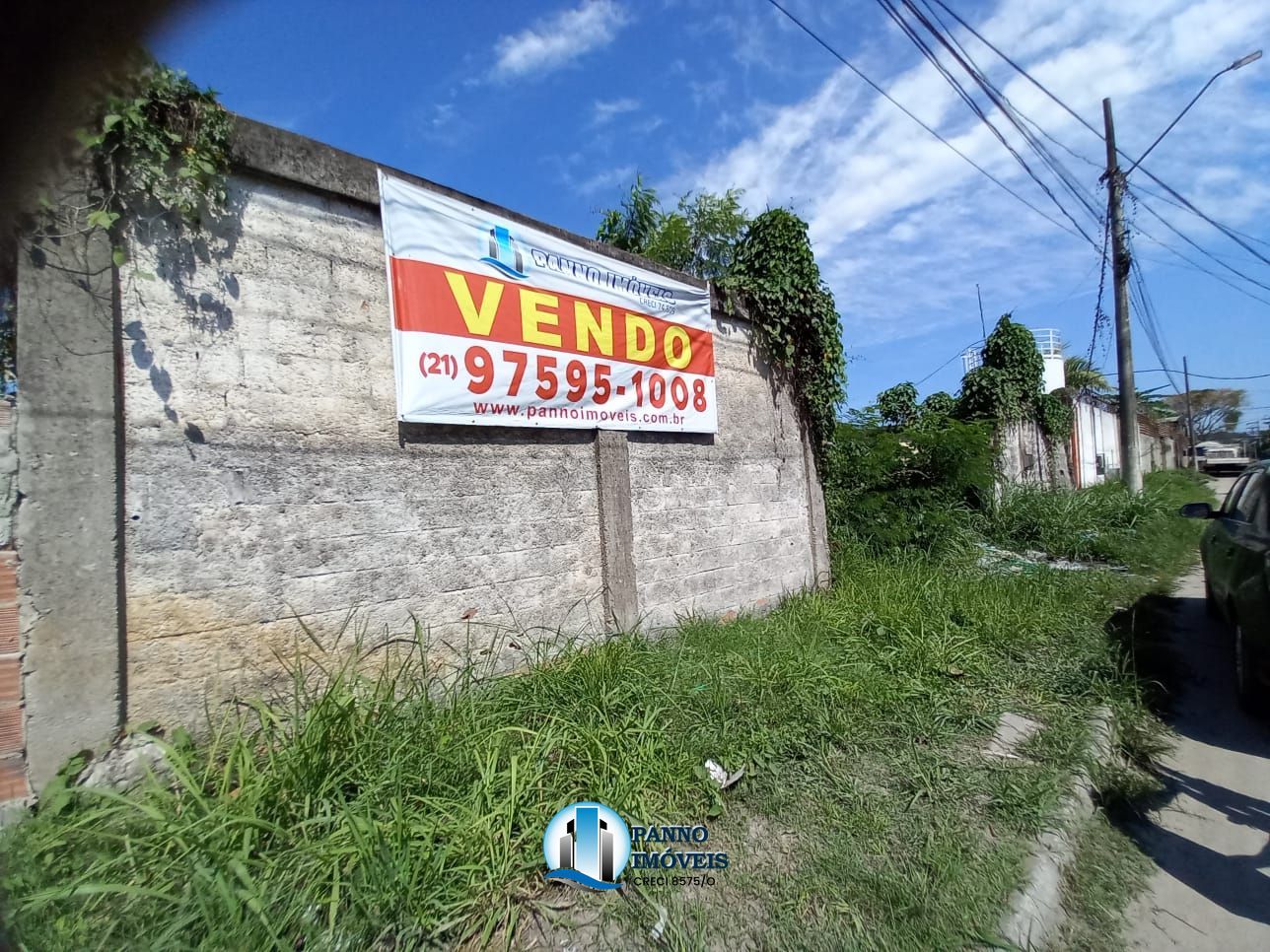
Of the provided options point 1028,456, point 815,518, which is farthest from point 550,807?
point 1028,456

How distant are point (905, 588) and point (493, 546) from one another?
4080 mm

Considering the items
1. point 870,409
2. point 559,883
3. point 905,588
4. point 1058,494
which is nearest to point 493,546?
point 559,883

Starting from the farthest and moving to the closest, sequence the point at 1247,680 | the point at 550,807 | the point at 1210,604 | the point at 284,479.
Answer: the point at 1210,604
the point at 1247,680
the point at 284,479
the point at 550,807

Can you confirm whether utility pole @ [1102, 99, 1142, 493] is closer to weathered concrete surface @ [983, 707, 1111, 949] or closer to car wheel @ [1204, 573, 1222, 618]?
car wheel @ [1204, 573, 1222, 618]

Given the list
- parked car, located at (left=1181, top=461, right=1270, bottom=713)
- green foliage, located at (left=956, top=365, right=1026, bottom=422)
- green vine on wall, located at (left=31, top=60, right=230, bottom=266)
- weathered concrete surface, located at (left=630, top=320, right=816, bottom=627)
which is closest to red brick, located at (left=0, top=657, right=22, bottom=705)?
green vine on wall, located at (left=31, top=60, right=230, bottom=266)

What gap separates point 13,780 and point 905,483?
8868 mm

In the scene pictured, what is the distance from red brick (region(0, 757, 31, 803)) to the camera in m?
2.28

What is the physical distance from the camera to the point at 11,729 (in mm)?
2299

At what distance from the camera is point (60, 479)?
7.92 ft

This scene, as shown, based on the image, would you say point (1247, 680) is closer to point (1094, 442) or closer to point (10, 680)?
point (10, 680)

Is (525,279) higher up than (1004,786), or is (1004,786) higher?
(525,279)

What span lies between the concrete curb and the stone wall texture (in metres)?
2.67

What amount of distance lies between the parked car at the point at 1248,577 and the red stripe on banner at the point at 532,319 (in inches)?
147

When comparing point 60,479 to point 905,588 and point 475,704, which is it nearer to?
point 475,704
